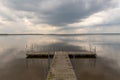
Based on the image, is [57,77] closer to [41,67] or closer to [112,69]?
[41,67]

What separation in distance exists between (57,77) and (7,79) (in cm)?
738

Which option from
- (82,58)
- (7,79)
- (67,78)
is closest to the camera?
(67,78)

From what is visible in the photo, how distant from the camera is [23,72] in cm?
1997

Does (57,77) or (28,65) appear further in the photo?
(28,65)

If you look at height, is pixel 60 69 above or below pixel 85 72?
above

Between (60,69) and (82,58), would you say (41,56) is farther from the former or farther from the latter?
(60,69)

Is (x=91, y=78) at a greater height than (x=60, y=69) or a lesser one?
lesser

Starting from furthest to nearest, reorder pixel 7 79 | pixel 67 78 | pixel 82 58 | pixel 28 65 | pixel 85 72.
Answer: pixel 82 58
pixel 28 65
pixel 85 72
pixel 7 79
pixel 67 78

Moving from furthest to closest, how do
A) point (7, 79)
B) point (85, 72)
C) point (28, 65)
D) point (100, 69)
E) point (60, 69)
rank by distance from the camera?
point (28, 65)
point (100, 69)
point (85, 72)
point (7, 79)
point (60, 69)

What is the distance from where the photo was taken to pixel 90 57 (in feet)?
94.5

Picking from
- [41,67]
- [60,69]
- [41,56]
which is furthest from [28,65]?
[60,69]


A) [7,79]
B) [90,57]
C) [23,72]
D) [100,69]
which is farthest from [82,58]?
[7,79]

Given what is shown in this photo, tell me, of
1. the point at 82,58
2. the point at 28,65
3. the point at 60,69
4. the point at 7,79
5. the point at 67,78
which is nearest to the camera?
the point at 67,78

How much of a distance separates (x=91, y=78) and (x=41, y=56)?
45.6 ft
